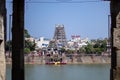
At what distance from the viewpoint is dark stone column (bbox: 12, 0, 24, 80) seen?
645 inches

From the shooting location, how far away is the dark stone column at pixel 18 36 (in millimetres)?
16391

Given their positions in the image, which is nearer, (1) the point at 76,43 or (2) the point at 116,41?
(2) the point at 116,41

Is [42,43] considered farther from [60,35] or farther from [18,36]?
[18,36]

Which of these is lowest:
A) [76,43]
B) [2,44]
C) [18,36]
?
[76,43]

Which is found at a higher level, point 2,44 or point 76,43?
point 2,44

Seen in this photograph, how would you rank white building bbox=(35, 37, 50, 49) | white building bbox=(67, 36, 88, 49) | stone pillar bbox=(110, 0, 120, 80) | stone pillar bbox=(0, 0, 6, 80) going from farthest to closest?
white building bbox=(35, 37, 50, 49), white building bbox=(67, 36, 88, 49), stone pillar bbox=(110, 0, 120, 80), stone pillar bbox=(0, 0, 6, 80)

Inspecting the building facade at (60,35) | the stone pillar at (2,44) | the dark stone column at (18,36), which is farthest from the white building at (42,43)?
the stone pillar at (2,44)

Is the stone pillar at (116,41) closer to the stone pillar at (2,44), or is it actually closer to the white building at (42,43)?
the stone pillar at (2,44)

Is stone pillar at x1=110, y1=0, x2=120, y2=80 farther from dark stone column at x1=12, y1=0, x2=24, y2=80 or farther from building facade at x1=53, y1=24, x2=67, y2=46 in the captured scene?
building facade at x1=53, y1=24, x2=67, y2=46

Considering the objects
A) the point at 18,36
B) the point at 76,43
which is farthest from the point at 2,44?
the point at 76,43

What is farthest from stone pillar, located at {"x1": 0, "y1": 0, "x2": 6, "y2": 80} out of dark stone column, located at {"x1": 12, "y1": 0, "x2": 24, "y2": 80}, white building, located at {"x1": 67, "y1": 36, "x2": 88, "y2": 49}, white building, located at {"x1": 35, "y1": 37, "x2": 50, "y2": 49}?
white building, located at {"x1": 35, "y1": 37, "x2": 50, "y2": 49}

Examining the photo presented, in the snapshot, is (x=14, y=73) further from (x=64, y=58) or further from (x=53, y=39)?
(x=53, y=39)

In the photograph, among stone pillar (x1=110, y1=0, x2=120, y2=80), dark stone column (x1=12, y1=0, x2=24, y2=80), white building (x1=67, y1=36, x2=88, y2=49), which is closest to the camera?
stone pillar (x1=110, y1=0, x2=120, y2=80)

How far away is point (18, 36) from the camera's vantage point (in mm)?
16578
